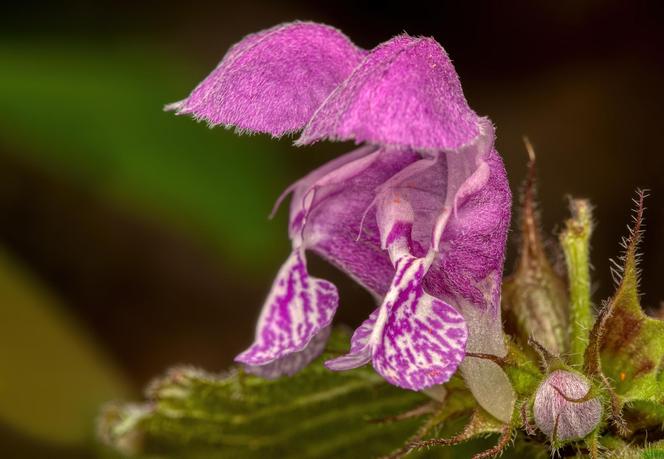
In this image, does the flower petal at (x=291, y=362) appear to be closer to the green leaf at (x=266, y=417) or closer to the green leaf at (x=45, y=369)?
the green leaf at (x=266, y=417)

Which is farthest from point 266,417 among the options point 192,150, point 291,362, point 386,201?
point 192,150

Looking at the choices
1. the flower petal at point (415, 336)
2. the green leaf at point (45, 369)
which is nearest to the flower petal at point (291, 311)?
the flower petal at point (415, 336)

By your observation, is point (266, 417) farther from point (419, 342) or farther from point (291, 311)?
point (419, 342)

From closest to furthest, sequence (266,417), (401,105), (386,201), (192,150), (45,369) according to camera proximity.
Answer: (401,105) → (386,201) → (266,417) → (45,369) → (192,150)

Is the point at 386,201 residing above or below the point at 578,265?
above

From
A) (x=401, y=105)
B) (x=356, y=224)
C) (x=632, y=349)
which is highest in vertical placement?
(x=401, y=105)

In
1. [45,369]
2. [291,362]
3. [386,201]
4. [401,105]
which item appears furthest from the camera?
[45,369]
